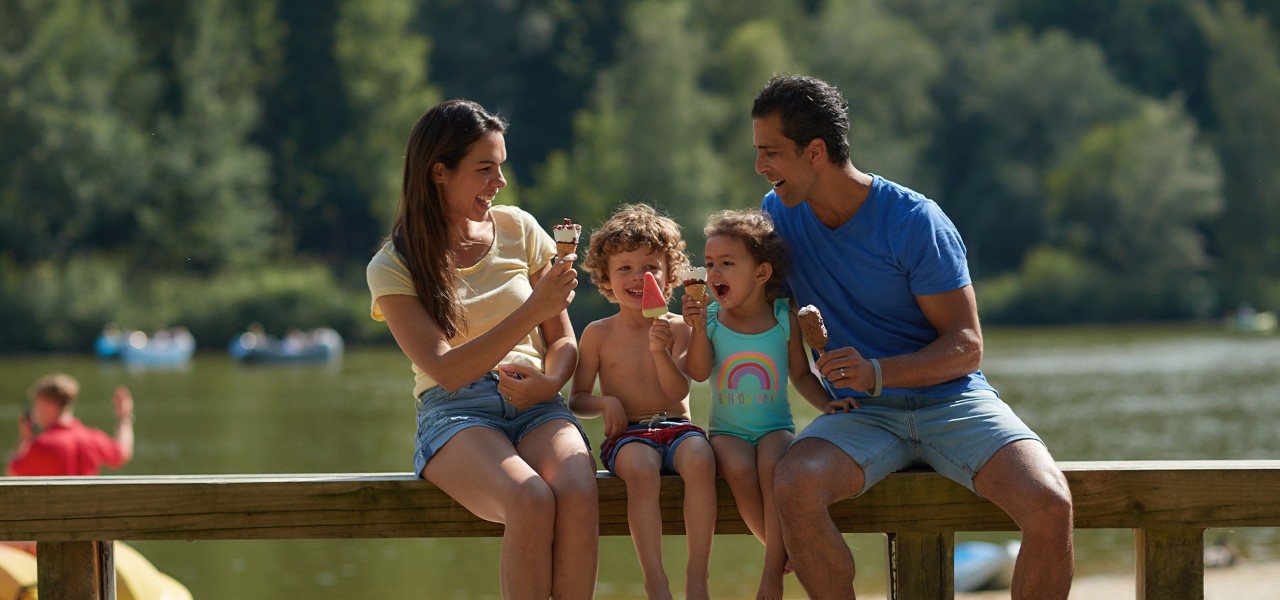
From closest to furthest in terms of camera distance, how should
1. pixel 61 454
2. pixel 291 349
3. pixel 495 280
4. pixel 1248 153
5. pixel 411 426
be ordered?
pixel 495 280
pixel 61 454
pixel 411 426
pixel 291 349
pixel 1248 153

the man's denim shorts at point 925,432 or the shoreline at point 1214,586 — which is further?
the shoreline at point 1214,586

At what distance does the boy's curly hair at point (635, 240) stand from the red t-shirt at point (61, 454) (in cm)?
455

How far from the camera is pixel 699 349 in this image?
3.72 metres

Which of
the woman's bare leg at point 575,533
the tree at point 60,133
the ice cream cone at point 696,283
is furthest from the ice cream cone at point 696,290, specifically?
the tree at point 60,133

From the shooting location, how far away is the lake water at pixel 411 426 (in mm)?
11992

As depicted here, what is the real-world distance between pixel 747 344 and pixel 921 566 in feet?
2.30

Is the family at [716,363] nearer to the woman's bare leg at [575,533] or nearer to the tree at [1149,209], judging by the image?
the woman's bare leg at [575,533]

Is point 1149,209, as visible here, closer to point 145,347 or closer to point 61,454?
point 145,347

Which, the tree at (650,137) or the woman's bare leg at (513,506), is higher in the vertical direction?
the tree at (650,137)

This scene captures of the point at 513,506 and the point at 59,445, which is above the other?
the point at 59,445

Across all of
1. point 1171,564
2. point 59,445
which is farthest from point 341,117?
point 1171,564

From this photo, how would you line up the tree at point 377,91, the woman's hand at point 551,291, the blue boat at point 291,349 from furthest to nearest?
the tree at point 377,91
the blue boat at point 291,349
the woman's hand at point 551,291

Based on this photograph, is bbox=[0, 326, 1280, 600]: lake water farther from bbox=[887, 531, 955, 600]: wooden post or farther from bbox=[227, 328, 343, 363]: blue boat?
bbox=[887, 531, 955, 600]: wooden post

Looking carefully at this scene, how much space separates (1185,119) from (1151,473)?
49357 millimetres
